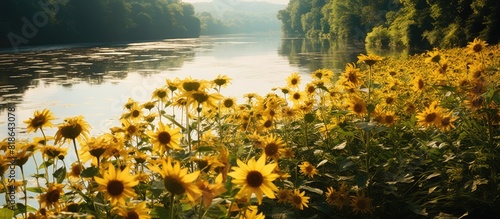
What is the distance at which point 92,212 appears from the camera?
1.81 metres

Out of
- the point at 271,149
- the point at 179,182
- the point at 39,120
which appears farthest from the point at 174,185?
the point at 39,120

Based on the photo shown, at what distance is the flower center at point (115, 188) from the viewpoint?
152 centimetres

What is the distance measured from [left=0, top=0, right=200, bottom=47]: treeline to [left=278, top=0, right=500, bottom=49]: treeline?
32235 mm

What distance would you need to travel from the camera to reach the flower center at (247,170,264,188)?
1.49 meters

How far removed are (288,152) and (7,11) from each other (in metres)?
47.6

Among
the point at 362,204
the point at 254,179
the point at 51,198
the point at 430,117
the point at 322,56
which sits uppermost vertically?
the point at 254,179

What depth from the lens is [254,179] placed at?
1.49 metres

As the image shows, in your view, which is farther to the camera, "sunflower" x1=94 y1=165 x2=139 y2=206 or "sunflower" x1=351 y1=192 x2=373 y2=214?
"sunflower" x1=351 y1=192 x2=373 y2=214

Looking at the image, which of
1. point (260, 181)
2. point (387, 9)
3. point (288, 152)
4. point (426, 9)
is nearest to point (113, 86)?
point (288, 152)

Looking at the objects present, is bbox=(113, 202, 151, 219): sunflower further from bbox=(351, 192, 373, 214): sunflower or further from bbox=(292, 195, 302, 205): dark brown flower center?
bbox=(351, 192, 373, 214): sunflower

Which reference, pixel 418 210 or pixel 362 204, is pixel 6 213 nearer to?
pixel 362 204

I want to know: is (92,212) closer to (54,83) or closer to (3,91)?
(3,91)

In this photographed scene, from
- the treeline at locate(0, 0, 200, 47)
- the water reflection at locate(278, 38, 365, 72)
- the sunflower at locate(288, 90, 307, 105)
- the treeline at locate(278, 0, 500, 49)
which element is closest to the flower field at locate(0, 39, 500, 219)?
the sunflower at locate(288, 90, 307, 105)

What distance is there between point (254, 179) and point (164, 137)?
2.29 ft
